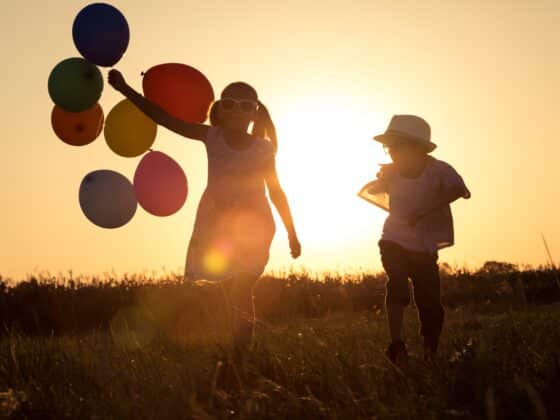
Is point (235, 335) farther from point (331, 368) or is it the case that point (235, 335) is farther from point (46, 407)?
point (46, 407)

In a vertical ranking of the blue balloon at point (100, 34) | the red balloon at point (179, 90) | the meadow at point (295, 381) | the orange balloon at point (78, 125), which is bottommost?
the meadow at point (295, 381)

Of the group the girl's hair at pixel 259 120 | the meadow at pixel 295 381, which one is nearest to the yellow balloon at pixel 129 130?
the girl's hair at pixel 259 120

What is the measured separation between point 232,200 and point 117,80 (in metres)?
1.33

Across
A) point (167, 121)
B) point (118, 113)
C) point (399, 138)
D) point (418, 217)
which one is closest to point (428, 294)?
point (418, 217)

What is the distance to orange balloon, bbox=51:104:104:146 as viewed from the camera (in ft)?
22.0

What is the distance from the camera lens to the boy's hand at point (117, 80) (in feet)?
20.5

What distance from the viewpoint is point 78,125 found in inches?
264

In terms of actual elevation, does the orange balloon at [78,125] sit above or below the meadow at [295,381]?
above

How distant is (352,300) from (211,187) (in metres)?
11.2

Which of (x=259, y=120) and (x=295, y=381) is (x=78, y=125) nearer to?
(x=259, y=120)

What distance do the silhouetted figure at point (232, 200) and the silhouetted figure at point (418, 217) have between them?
1023 millimetres

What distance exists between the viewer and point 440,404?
3107 millimetres

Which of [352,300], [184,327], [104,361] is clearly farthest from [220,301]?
[104,361]

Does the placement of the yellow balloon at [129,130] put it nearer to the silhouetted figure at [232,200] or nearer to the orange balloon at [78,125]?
the orange balloon at [78,125]
